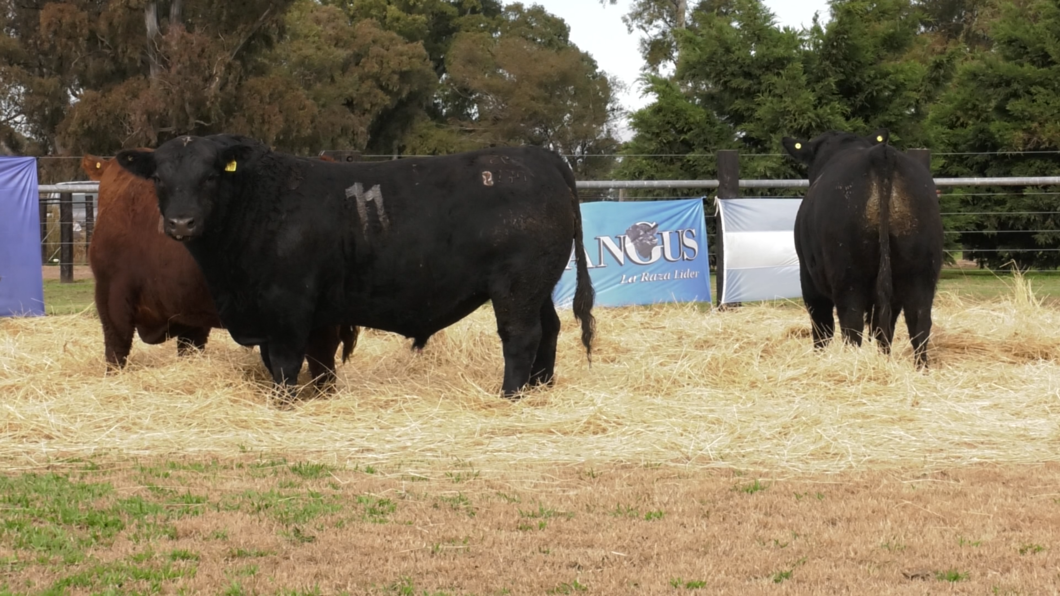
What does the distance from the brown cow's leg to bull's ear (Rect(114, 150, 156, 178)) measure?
4.07ft

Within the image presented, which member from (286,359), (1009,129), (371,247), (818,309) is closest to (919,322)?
(818,309)

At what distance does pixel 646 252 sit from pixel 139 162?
6.70m

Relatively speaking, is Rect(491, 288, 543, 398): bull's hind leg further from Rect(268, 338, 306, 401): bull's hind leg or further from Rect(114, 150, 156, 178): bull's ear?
Rect(114, 150, 156, 178): bull's ear

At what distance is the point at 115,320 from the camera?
8.06 meters

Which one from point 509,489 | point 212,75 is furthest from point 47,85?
point 509,489

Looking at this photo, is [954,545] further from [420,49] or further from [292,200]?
[420,49]

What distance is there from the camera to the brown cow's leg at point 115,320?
8.03 meters

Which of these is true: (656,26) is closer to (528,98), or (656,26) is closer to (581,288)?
(528,98)

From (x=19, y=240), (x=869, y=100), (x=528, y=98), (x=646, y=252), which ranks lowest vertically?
(x=646, y=252)

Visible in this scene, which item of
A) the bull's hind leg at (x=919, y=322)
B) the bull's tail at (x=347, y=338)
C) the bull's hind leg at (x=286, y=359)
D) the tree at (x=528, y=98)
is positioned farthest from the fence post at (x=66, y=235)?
the tree at (x=528, y=98)

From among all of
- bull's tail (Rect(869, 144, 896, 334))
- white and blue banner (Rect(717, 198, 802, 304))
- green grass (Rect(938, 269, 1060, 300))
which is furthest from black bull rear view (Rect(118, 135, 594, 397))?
green grass (Rect(938, 269, 1060, 300))

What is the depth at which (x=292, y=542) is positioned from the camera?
13.4ft

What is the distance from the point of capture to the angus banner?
12.6 m

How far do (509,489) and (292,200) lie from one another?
2.94 m
